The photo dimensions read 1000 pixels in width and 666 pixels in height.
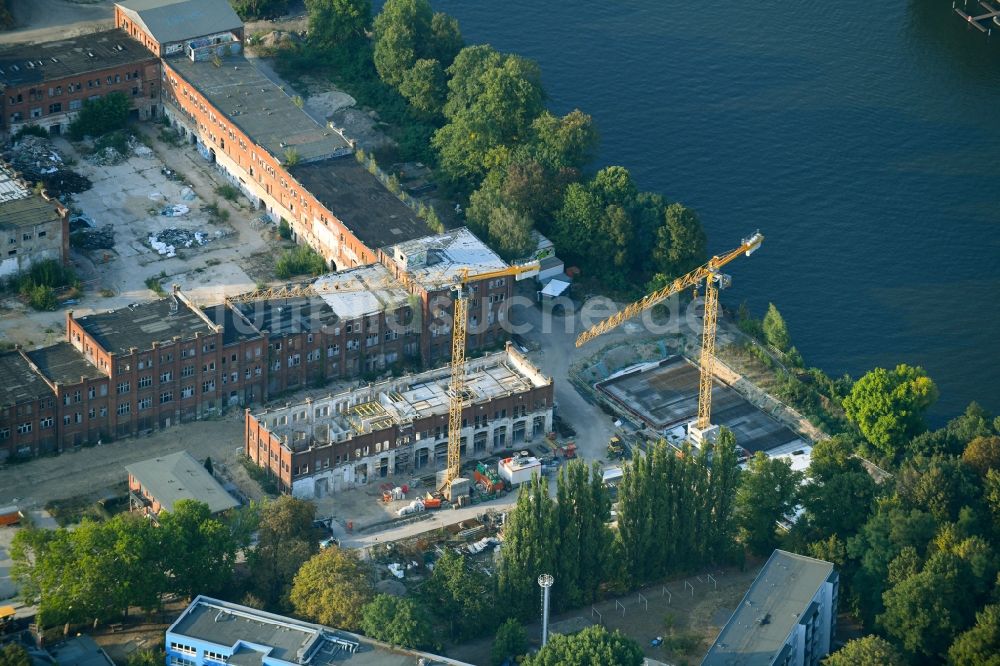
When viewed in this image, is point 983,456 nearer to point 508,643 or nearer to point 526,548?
point 526,548

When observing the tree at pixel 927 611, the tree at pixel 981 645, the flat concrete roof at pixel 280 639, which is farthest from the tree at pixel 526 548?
the tree at pixel 981 645

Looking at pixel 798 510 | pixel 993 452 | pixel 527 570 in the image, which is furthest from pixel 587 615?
pixel 993 452

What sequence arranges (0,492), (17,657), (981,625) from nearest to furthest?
(17,657), (981,625), (0,492)

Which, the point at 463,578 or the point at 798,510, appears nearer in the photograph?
the point at 463,578

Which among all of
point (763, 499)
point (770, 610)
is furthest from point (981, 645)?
point (763, 499)

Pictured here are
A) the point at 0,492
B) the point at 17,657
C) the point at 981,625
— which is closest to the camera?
the point at 17,657

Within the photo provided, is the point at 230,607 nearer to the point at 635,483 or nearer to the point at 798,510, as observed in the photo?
the point at 635,483

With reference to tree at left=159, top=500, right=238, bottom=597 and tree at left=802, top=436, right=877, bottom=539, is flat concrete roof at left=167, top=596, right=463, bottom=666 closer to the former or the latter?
tree at left=159, top=500, right=238, bottom=597
